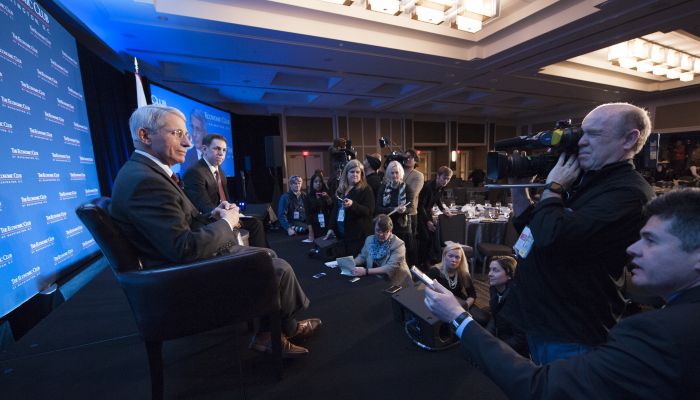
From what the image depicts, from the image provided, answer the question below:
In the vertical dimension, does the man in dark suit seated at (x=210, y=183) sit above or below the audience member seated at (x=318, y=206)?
above

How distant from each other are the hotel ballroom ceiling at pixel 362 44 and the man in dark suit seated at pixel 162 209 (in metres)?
2.40

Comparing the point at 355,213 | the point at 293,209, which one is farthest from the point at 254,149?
the point at 355,213

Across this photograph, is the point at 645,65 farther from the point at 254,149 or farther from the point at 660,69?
the point at 254,149

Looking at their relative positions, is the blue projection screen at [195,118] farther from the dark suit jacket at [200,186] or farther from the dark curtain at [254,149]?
the dark suit jacket at [200,186]

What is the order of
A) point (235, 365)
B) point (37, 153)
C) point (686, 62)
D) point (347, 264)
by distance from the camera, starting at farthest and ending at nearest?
1. point (686, 62)
2. point (347, 264)
3. point (37, 153)
4. point (235, 365)

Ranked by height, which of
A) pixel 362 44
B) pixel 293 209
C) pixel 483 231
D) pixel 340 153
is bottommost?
pixel 483 231

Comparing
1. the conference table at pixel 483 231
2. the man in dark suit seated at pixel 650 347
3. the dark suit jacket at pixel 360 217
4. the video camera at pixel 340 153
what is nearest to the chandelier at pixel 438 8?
the video camera at pixel 340 153

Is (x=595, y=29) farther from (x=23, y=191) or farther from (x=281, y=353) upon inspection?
(x=23, y=191)

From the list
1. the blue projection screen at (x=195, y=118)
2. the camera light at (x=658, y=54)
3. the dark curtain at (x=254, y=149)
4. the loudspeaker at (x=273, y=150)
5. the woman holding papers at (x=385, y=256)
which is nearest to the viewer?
the woman holding papers at (x=385, y=256)

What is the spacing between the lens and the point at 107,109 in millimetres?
3279

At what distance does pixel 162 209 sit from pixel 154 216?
0.04 meters

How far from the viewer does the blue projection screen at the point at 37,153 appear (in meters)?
1.75

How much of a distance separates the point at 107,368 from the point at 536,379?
6.53ft

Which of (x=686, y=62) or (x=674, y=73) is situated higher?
(x=686, y=62)
